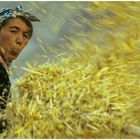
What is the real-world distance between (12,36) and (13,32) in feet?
0.07

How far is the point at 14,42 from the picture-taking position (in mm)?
1922

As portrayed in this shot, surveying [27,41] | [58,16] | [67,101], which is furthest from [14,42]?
[67,101]

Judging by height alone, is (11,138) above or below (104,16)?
below

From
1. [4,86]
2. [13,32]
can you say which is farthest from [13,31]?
[4,86]

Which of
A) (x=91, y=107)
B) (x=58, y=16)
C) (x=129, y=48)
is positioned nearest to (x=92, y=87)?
(x=91, y=107)

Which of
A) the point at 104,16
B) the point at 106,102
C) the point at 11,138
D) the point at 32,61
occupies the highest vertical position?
the point at 104,16

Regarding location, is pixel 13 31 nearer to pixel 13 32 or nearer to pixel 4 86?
pixel 13 32

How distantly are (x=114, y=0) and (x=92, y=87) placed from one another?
475 mm

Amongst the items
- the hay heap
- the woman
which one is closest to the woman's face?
the woman

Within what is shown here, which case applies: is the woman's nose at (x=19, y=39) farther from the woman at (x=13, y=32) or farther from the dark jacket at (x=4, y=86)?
the dark jacket at (x=4, y=86)

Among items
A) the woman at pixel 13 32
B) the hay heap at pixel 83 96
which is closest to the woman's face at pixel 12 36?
the woman at pixel 13 32

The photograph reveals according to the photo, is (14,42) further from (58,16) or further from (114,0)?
(114,0)

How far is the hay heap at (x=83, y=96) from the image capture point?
1869 mm

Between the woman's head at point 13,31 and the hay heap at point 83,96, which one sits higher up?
the woman's head at point 13,31
